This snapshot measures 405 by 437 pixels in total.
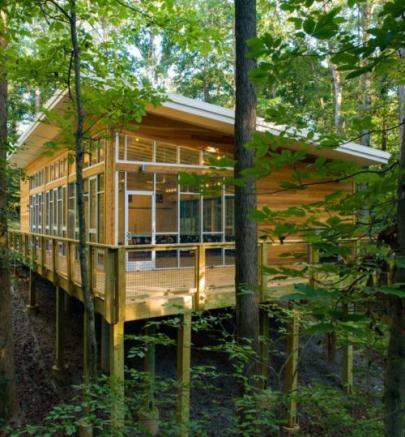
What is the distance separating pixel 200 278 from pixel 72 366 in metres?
3.87

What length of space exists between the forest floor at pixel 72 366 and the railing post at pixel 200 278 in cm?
104

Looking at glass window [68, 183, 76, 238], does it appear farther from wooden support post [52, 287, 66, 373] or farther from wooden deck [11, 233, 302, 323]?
wooden support post [52, 287, 66, 373]

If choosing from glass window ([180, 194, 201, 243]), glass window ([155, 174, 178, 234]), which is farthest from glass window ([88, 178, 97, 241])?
glass window ([180, 194, 201, 243])

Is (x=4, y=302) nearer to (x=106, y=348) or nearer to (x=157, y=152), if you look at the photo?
(x=106, y=348)

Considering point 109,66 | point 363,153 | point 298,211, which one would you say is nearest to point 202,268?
point 109,66

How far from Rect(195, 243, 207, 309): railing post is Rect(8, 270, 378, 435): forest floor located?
41.1 inches

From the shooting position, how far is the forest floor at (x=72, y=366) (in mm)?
7074

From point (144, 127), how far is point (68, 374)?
5.57 metres

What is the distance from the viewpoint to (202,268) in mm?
6508

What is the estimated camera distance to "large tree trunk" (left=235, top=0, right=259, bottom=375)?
505 cm

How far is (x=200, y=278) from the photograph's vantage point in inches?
255

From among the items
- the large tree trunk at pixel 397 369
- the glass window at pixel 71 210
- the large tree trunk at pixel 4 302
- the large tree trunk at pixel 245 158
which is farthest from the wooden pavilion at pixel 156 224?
the large tree trunk at pixel 397 369

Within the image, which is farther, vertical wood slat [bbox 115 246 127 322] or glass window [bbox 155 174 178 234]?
glass window [bbox 155 174 178 234]

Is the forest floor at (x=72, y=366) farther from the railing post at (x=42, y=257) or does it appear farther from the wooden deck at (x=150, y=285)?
the railing post at (x=42, y=257)
